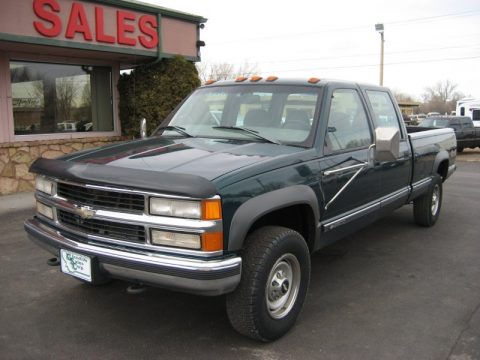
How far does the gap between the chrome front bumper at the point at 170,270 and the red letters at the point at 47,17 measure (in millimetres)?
6168

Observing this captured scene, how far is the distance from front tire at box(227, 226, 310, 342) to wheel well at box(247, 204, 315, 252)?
0.95 ft

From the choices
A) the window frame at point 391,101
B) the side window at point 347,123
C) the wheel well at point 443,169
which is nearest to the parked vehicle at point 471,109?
the wheel well at point 443,169

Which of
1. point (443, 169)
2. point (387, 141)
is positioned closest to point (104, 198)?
point (387, 141)

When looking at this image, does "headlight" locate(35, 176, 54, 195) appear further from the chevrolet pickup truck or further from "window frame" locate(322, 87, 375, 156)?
"window frame" locate(322, 87, 375, 156)

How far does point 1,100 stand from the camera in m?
8.70

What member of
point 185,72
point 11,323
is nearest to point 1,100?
point 185,72

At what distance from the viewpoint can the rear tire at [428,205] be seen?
6.43 meters

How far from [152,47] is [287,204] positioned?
24.5ft

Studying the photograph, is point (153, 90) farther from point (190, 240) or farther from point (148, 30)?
point (190, 240)

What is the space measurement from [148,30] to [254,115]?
252 inches

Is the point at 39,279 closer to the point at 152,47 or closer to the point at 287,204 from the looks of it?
the point at 287,204

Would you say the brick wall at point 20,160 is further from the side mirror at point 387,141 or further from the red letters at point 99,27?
the side mirror at point 387,141

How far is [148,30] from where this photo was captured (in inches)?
385

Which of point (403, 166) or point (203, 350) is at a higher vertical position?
point (403, 166)
